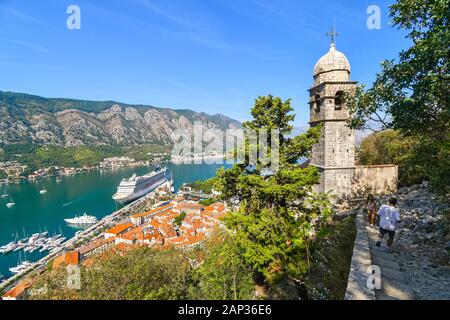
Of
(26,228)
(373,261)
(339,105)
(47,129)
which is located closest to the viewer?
(373,261)

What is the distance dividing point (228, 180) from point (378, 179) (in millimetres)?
8099

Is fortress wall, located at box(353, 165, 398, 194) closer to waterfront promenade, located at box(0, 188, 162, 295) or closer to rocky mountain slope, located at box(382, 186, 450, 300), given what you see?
rocky mountain slope, located at box(382, 186, 450, 300)

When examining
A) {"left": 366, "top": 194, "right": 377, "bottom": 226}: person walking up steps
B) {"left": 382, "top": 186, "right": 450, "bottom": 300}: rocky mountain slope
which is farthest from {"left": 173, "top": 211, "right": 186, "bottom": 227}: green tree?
{"left": 366, "top": 194, "right": 377, "bottom": 226}: person walking up steps

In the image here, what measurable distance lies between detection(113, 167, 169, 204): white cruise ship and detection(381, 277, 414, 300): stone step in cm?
6105

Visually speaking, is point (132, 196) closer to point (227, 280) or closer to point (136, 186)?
point (136, 186)

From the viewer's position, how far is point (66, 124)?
146 meters

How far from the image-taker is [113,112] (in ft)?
612

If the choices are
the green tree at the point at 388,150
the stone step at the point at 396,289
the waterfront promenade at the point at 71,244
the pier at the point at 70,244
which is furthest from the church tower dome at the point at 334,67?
the waterfront promenade at the point at 71,244

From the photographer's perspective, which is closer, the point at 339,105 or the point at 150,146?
the point at 339,105

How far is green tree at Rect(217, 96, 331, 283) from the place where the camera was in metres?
6.71

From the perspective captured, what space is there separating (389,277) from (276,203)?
3.36m

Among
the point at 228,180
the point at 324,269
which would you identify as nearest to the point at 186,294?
the point at 228,180

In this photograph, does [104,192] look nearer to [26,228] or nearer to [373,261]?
[26,228]

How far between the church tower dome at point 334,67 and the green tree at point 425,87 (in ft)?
17.6
